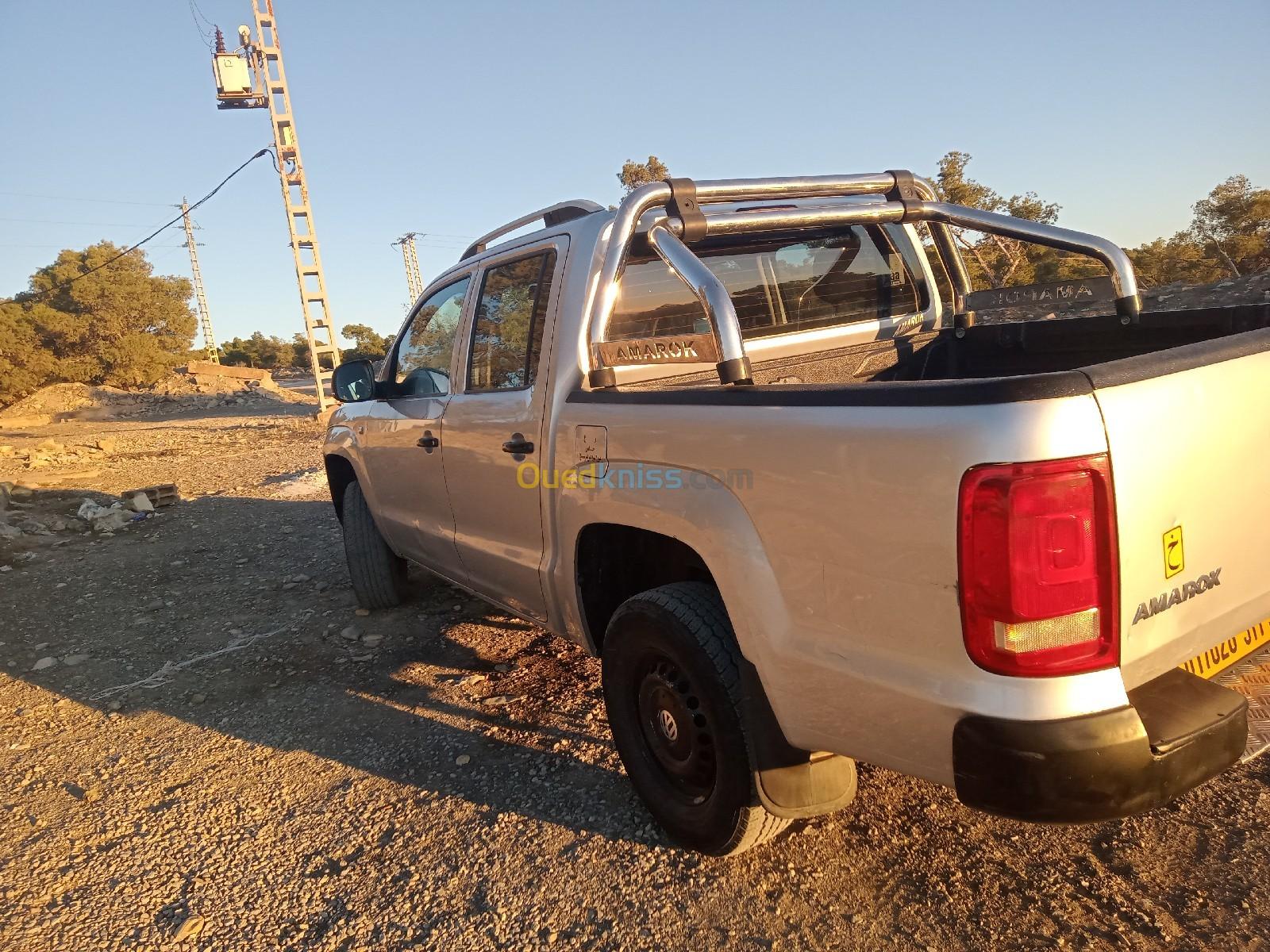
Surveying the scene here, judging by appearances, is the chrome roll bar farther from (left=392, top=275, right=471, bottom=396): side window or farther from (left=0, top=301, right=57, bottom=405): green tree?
(left=0, top=301, right=57, bottom=405): green tree

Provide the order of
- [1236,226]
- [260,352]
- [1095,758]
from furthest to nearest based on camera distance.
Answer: [260,352] → [1236,226] → [1095,758]

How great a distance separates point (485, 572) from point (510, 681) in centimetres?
67

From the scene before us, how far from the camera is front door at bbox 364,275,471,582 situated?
356 cm

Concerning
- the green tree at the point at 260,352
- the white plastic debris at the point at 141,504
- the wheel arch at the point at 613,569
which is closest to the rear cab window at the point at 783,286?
the wheel arch at the point at 613,569

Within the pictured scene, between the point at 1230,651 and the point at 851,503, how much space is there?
3.34 feet

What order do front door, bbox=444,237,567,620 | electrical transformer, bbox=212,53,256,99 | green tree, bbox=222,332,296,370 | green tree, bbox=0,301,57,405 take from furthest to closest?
green tree, bbox=222,332,296,370 < green tree, bbox=0,301,57,405 < electrical transformer, bbox=212,53,256,99 < front door, bbox=444,237,567,620

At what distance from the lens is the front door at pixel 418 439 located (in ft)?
11.7

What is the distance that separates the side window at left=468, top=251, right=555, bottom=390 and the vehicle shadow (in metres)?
1.44

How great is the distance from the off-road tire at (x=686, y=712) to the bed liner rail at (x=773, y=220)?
2.58 feet

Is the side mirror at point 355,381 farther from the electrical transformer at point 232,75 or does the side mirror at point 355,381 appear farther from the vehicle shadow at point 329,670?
the electrical transformer at point 232,75

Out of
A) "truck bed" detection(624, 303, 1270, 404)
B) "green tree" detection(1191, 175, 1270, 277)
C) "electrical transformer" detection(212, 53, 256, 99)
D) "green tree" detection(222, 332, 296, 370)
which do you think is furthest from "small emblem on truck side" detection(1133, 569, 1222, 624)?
"green tree" detection(222, 332, 296, 370)

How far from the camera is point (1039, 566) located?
1415 mm

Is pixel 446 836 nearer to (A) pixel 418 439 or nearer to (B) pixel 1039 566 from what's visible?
(A) pixel 418 439

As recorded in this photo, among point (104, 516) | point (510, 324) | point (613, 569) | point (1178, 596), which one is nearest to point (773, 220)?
point (510, 324)
